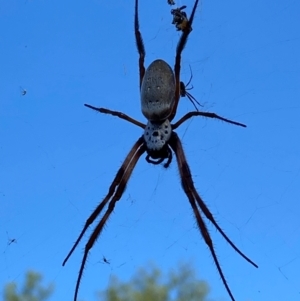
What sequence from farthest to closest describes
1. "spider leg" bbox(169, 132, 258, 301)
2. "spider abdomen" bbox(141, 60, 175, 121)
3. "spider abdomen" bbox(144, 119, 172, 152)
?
"spider abdomen" bbox(144, 119, 172, 152) < "spider abdomen" bbox(141, 60, 175, 121) < "spider leg" bbox(169, 132, 258, 301)

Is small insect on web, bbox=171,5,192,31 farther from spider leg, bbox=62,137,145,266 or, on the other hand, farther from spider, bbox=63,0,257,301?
spider leg, bbox=62,137,145,266

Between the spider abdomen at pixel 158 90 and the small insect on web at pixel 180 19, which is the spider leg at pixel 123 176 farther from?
the small insect on web at pixel 180 19

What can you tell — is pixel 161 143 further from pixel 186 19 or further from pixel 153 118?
pixel 186 19

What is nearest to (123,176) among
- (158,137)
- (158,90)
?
(158,137)

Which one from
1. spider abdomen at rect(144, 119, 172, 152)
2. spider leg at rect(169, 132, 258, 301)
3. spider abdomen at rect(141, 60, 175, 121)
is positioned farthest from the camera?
spider abdomen at rect(144, 119, 172, 152)

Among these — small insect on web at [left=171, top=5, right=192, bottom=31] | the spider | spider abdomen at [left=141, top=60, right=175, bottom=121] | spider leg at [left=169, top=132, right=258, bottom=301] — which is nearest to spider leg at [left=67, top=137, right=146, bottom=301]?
the spider

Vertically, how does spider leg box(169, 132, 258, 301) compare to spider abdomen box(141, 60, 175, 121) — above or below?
below

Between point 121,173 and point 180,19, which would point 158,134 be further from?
point 180,19

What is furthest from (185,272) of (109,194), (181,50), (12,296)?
(181,50)
